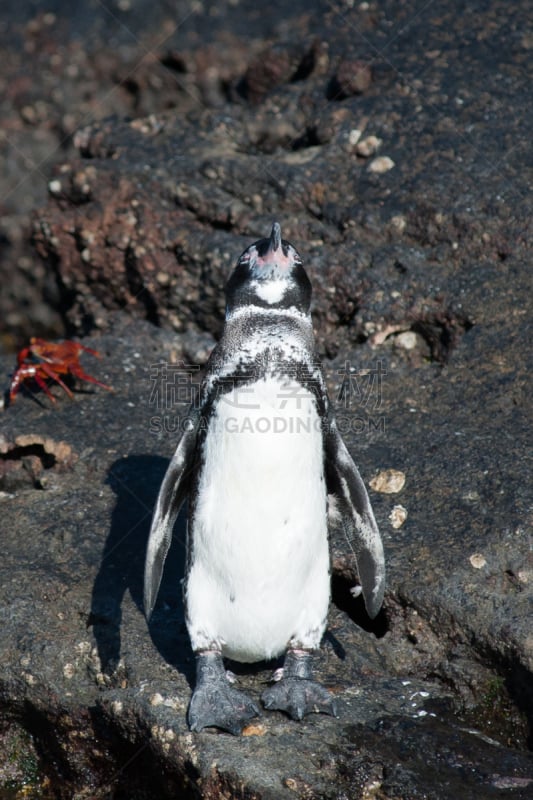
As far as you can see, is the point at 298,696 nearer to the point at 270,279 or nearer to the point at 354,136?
the point at 270,279

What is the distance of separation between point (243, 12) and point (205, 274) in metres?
3.04

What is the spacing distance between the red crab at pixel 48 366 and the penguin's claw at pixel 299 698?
2054 millimetres

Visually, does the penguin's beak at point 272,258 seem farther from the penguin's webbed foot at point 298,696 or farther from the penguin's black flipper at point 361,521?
the penguin's webbed foot at point 298,696

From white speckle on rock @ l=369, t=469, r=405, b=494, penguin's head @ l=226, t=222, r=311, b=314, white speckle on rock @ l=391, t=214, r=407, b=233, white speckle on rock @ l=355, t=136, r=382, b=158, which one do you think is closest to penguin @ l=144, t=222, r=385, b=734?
penguin's head @ l=226, t=222, r=311, b=314

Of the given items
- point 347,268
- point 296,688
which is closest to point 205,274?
point 347,268

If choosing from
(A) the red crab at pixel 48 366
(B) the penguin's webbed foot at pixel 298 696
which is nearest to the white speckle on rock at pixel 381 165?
(A) the red crab at pixel 48 366

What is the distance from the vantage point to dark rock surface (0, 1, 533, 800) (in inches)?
115

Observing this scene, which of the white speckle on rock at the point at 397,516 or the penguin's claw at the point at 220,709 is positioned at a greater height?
the white speckle on rock at the point at 397,516

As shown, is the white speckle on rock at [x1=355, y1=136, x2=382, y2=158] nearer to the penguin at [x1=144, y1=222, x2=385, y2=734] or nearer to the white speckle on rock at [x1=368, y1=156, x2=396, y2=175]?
the white speckle on rock at [x1=368, y1=156, x2=396, y2=175]

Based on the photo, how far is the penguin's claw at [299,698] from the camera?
286 cm

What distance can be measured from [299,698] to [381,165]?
3.08 meters

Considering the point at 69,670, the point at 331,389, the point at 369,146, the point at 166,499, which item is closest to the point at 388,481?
the point at 331,389

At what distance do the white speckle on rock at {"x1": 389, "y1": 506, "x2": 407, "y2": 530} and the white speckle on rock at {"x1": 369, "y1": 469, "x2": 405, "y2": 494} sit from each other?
113 mm

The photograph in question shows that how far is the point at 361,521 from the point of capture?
3.21 metres
